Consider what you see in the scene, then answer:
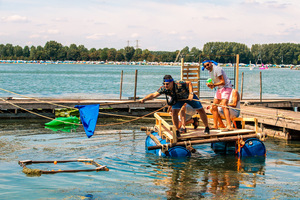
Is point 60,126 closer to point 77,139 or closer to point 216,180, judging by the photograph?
point 77,139

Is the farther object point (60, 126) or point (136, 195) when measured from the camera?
point (60, 126)

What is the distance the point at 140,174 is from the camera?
1147cm

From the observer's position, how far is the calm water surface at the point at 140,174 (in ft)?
32.2

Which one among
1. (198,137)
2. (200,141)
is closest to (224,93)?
(198,137)

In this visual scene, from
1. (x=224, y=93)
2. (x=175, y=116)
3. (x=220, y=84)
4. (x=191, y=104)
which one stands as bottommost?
(x=175, y=116)

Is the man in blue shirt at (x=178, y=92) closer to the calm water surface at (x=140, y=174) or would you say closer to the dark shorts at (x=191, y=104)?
the dark shorts at (x=191, y=104)

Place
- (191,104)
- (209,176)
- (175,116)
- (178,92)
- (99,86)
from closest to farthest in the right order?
(209,176), (178,92), (191,104), (175,116), (99,86)

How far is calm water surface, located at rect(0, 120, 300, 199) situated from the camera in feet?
32.2

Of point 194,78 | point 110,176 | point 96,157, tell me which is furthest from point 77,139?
point 194,78

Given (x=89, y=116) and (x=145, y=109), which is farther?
(x=145, y=109)

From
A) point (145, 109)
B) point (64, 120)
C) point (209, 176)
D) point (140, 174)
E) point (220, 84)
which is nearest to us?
point (209, 176)

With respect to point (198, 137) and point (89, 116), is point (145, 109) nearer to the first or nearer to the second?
point (198, 137)

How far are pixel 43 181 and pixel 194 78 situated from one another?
12.3 meters

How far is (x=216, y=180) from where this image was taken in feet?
36.0
